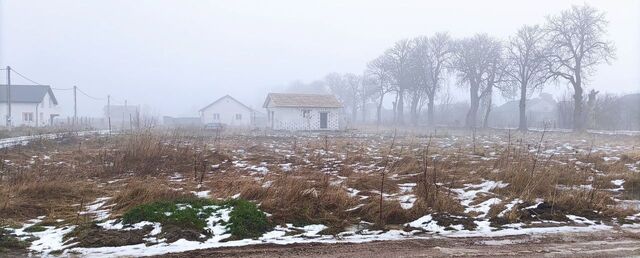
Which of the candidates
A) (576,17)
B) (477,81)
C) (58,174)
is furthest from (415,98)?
(58,174)

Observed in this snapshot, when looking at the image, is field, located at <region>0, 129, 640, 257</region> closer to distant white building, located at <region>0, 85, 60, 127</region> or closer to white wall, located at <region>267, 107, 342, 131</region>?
white wall, located at <region>267, 107, 342, 131</region>

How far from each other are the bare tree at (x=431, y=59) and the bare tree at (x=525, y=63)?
33.0ft

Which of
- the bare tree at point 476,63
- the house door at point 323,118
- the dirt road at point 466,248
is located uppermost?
the bare tree at point 476,63

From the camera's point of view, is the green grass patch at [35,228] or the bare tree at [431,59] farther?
the bare tree at [431,59]

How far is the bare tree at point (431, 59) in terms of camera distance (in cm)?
5812

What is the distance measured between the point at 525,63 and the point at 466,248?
148 ft

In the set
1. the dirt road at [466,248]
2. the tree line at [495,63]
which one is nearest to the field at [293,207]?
the dirt road at [466,248]

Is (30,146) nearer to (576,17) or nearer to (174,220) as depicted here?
(174,220)

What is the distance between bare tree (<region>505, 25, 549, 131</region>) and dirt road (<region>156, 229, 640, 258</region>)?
3930 cm

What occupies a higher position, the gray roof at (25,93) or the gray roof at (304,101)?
the gray roof at (25,93)

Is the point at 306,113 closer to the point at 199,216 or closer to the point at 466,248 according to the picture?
the point at 199,216

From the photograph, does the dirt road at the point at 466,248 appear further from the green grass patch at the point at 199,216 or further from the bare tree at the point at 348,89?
the bare tree at the point at 348,89

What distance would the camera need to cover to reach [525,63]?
45.8 m

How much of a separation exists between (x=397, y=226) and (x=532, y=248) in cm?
190
